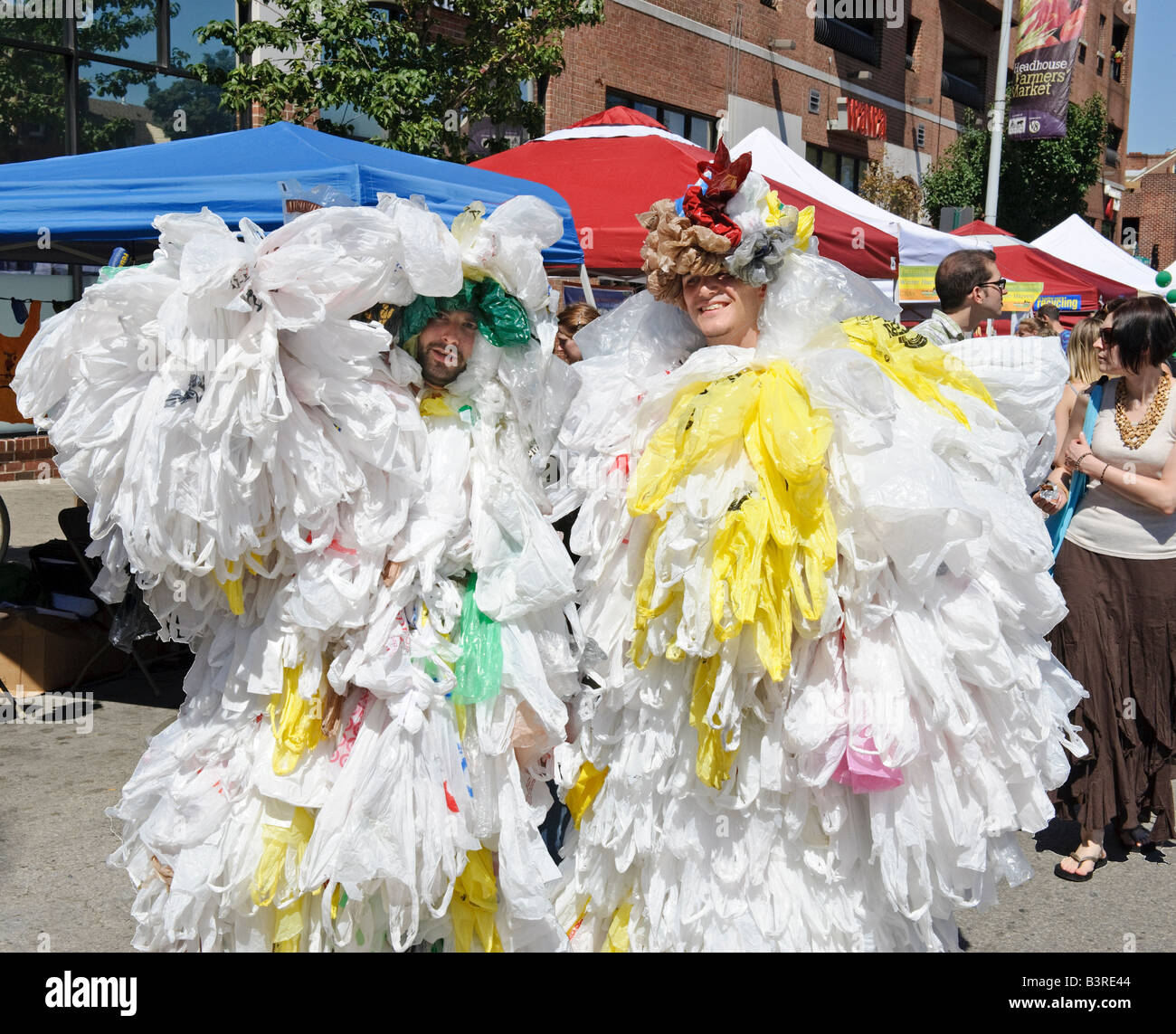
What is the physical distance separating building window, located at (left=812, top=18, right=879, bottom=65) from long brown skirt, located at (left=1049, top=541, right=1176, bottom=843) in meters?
17.1

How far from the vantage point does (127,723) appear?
4750 millimetres

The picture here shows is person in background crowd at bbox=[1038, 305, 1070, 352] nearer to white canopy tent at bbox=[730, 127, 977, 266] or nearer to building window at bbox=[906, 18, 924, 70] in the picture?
white canopy tent at bbox=[730, 127, 977, 266]

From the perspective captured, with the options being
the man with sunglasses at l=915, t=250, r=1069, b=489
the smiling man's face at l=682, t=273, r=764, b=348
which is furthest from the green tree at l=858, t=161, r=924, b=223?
the smiling man's face at l=682, t=273, r=764, b=348

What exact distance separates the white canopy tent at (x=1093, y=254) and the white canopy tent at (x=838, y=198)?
4549mm

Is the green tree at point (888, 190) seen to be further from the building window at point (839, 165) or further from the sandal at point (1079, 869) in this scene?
the sandal at point (1079, 869)

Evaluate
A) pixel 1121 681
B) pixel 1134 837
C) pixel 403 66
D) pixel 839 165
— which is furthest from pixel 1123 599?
pixel 839 165

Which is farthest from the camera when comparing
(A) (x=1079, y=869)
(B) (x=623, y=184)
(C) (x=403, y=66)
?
(C) (x=403, y=66)

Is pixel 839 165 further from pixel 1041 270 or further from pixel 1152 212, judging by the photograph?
pixel 1152 212

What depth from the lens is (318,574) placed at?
6.77ft

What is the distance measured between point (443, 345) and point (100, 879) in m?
2.20

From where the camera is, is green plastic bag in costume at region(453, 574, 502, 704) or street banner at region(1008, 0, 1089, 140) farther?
street banner at region(1008, 0, 1089, 140)

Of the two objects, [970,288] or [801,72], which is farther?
[801,72]

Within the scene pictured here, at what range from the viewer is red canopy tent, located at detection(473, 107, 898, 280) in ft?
18.4

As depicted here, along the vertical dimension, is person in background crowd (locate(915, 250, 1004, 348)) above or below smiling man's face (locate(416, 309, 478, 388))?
above
